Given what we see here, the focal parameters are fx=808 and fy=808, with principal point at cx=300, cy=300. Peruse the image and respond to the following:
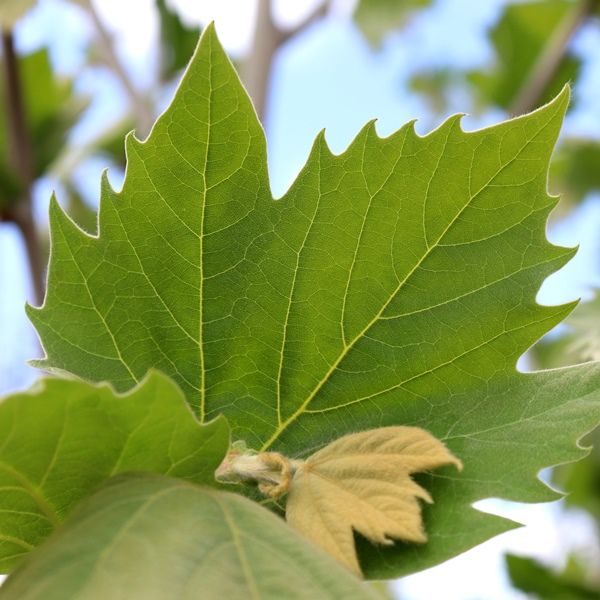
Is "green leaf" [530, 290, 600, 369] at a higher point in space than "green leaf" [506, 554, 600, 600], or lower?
higher

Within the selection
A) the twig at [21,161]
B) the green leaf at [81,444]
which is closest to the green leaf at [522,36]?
the twig at [21,161]

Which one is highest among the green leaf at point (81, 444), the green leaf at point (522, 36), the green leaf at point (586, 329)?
the green leaf at point (522, 36)

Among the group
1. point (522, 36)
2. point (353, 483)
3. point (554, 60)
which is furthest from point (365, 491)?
point (522, 36)

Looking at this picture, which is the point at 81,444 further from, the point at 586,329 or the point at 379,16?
the point at 379,16

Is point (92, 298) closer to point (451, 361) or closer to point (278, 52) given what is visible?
point (451, 361)

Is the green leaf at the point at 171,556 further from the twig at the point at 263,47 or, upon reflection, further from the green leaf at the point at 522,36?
the green leaf at the point at 522,36

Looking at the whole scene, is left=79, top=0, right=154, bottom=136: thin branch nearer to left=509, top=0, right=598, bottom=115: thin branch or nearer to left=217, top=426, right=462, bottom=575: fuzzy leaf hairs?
left=509, top=0, right=598, bottom=115: thin branch

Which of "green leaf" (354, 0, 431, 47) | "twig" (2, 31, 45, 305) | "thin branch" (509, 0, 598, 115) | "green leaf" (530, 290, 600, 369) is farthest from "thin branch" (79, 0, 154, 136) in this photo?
"green leaf" (530, 290, 600, 369)
